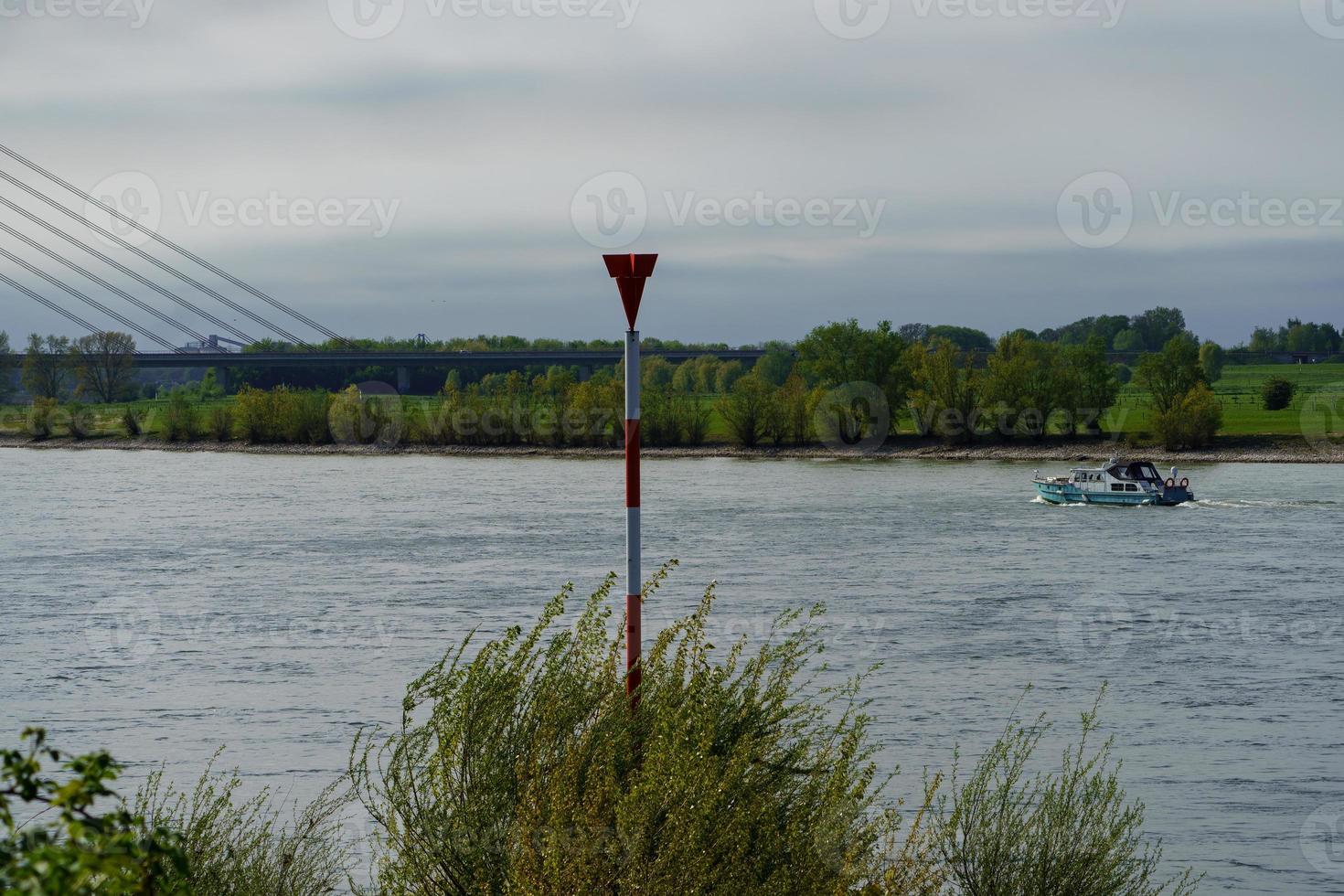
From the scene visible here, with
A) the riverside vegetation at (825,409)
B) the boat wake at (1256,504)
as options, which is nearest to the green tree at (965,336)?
the riverside vegetation at (825,409)

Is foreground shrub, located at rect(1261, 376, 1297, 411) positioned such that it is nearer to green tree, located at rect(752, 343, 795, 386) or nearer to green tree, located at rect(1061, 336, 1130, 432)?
green tree, located at rect(1061, 336, 1130, 432)

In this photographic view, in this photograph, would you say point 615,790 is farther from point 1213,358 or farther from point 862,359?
point 1213,358

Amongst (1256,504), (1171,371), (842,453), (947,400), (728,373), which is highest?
(728,373)

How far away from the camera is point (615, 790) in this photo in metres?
7.67

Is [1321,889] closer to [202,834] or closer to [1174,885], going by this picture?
[1174,885]

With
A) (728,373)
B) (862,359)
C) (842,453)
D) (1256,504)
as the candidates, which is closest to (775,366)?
(728,373)

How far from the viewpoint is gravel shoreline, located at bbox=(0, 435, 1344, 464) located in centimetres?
7688

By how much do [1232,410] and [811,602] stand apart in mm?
79392

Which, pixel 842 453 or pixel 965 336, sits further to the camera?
pixel 965 336

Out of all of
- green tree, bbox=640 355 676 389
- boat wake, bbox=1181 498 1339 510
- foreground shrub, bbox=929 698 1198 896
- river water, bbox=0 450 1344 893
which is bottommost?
river water, bbox=0 450 1344 893

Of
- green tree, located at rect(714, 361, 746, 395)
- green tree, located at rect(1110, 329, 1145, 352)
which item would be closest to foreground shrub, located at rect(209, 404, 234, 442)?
green tree, located at rect(714, 361, 746, 395)

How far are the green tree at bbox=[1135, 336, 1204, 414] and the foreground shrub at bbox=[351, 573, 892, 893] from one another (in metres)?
80.5

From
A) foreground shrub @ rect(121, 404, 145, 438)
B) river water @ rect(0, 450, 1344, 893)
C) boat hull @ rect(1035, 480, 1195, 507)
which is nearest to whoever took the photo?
river water @ rect(0, 450, 1344, 893)

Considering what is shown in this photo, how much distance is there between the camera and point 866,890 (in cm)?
792
